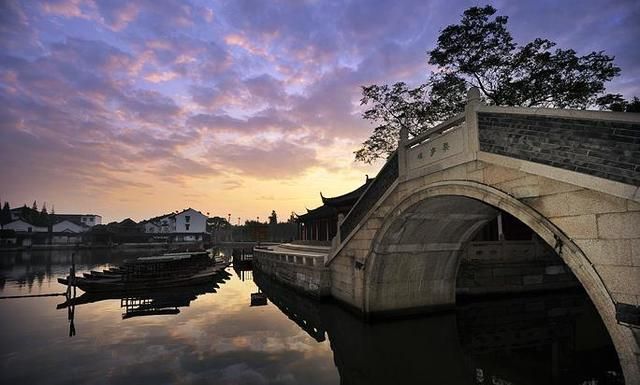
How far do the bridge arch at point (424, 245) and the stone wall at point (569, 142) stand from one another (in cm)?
98

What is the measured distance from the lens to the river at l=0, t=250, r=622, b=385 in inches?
306

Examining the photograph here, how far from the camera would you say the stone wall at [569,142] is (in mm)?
4590

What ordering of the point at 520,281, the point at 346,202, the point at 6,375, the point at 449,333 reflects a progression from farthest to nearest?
the point at 346,202
the point at 520,281
the point at 449,333
the point at 6,375

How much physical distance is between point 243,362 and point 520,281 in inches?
512

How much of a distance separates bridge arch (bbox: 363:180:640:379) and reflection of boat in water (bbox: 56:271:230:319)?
8967 mm

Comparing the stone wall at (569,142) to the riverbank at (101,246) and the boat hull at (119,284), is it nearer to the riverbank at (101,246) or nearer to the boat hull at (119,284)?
the boat hull at (119,284)

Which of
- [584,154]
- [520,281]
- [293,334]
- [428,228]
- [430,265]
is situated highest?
[584,154]

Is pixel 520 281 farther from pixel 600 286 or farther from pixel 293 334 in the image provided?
pixel 600 286

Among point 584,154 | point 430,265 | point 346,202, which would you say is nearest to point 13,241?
point 346,202

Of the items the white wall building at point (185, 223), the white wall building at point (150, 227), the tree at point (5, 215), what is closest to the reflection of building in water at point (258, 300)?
the white wall building at point (185, 223)

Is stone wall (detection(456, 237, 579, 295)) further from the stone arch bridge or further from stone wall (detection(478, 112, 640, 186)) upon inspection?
stone wall (detection(478, 112, 640, 186))

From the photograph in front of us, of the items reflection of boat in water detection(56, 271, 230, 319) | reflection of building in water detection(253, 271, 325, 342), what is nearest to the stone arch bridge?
reflection of building in water detection(253, 271, 325, 342)

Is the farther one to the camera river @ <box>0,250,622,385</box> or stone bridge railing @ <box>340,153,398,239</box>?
stone bridge railing @ <box>340,153,398,239</box>

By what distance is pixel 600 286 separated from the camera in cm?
472
